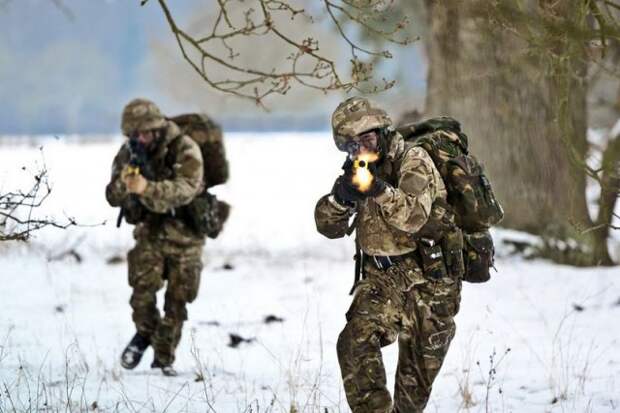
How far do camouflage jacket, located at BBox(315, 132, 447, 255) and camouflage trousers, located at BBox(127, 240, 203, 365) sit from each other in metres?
2.45

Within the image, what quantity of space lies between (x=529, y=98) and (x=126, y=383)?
281 inches

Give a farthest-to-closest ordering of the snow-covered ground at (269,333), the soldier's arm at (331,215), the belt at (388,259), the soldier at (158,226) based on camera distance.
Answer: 1. the soldier at (158,226)
2. the snow-covered ground at (269,333)
3. the belt at (388,259)
4. the soldier's arm at (331,215)

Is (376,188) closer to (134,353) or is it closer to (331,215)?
(331,215)

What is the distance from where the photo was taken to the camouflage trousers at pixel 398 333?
13.9 feet

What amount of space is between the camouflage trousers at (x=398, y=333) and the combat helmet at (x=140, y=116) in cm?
249

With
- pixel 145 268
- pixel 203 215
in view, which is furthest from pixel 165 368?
pixel 203 215

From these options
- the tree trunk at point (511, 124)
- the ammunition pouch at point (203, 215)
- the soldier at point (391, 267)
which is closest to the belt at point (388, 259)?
the soldier at point (391, 267)

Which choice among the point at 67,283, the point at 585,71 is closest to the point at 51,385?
the point at 67,283

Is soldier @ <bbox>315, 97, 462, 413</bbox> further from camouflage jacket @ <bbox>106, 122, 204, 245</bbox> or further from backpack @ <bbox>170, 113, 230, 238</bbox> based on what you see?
backpack @ <bbox>170, 113, 230, 238</bbox>

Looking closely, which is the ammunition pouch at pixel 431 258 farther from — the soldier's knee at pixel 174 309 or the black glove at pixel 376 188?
the soldier's knee at pixel 174 309

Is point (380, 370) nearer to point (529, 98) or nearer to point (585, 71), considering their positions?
point (585, 71)

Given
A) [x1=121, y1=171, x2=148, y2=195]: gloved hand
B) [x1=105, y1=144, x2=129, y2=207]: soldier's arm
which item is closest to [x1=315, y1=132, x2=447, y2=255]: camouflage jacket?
[x1=121, y1=171, x2=148, y2=195]: gloved hand

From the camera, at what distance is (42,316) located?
8758 millimetres

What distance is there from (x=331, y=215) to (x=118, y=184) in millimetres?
2649
